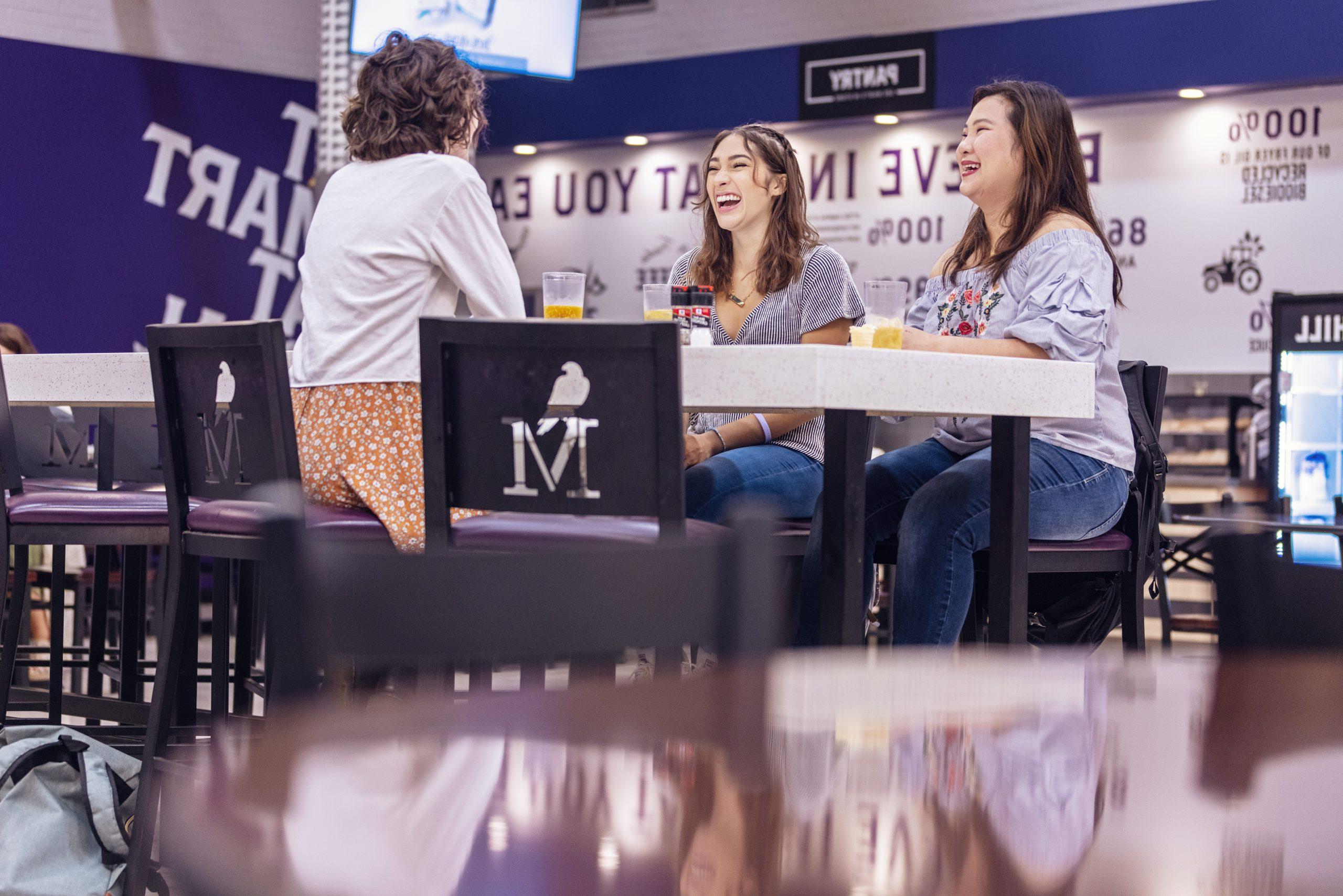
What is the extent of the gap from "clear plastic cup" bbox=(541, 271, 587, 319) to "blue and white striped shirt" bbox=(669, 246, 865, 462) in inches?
23.9

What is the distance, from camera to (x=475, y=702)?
22.5 inches

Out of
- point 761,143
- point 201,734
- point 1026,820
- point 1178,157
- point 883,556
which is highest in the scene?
point 1178,157

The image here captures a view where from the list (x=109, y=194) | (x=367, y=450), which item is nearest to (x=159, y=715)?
(x=367, y=450)

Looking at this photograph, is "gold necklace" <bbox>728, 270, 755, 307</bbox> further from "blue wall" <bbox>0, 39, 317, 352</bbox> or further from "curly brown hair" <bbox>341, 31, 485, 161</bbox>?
"blue wall" <bbox>0, 39, 317, 352</bbox>

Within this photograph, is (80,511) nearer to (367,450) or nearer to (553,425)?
(367,450)

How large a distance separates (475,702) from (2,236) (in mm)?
8096

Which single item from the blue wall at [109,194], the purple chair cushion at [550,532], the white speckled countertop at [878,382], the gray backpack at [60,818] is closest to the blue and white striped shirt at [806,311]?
the white speckled countertop at [878,382]

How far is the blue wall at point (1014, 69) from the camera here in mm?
6727

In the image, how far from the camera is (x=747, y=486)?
2453 millimetres

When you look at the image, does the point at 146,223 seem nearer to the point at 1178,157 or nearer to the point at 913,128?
the point at 913,128

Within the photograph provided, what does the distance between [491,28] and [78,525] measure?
5.26 metres

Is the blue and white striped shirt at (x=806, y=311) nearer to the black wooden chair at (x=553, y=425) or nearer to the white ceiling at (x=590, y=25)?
the black wooden chair at (x=553, y=425)

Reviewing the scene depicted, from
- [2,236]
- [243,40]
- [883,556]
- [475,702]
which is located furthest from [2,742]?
[243,40]

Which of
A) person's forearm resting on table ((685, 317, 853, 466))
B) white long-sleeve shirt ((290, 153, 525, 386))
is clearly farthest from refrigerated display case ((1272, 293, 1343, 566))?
white long-sleeve shirt ((290, 153, 525, 386))
